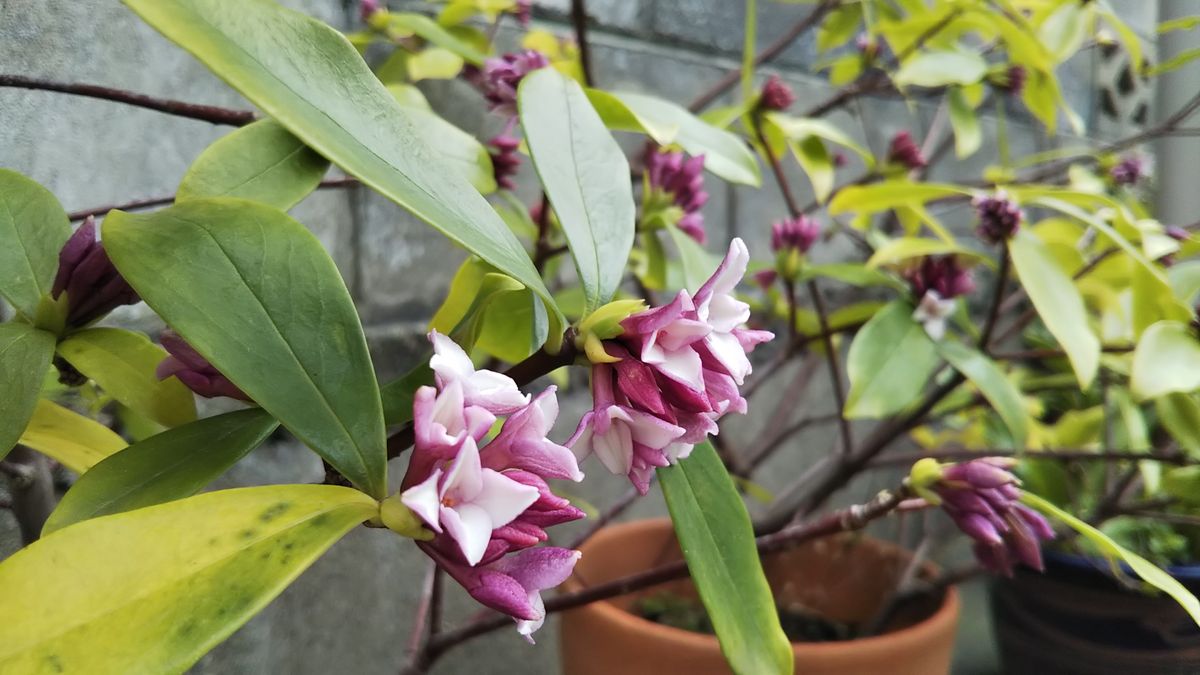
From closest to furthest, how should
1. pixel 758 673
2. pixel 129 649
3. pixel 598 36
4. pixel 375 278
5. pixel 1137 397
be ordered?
pixel 129 649 → pixel 758 673 → pixel 1137 397 → pixel 375 278 → pixel 598 36

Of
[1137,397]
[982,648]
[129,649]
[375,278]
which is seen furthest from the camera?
[982,648]

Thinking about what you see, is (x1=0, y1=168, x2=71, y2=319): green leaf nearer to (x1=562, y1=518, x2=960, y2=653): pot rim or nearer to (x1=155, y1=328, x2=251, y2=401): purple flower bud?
(x1=155, y1=328, x2=251, y2=401): purple flower bud

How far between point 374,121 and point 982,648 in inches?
42.7

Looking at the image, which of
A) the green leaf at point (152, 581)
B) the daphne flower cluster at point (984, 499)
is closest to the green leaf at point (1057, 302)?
the daphne flower cluster at point (984, 499)

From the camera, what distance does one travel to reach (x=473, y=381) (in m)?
0.24

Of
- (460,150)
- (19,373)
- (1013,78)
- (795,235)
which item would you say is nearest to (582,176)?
(460,150)

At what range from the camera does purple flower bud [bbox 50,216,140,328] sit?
289 millimetres

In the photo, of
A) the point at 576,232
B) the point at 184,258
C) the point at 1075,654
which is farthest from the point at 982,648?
the point at 184,258

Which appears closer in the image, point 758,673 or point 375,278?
point 758,673

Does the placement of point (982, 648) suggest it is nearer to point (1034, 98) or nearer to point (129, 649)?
point (1034, 98)

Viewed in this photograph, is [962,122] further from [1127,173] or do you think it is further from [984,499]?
[984,499]

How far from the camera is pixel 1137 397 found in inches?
19.0

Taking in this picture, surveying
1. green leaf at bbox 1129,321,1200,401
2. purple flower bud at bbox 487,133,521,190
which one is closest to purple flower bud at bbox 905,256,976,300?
green leaf at bbox 1129,321,1200,401

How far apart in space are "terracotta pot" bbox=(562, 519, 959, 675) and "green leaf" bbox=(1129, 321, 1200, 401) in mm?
228
